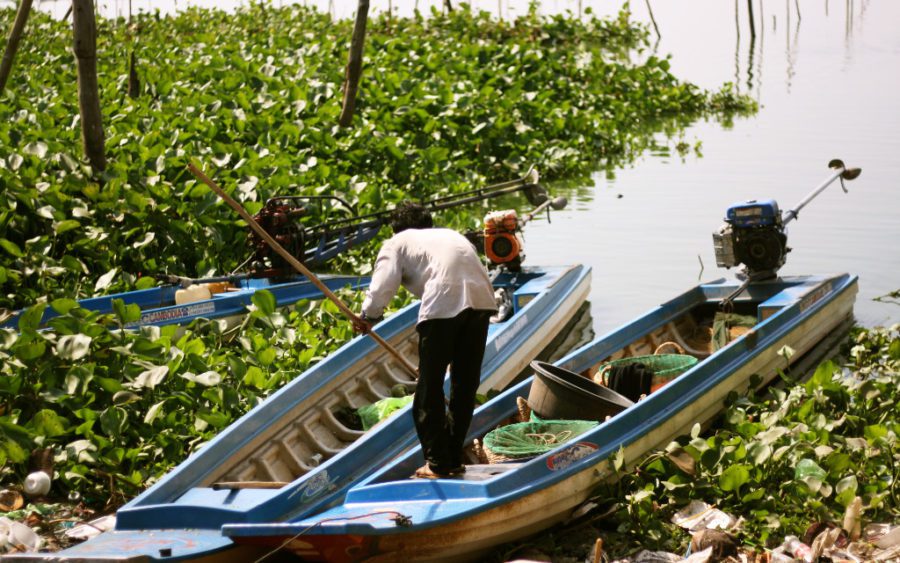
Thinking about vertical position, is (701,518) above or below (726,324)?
below

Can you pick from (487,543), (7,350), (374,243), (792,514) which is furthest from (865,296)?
(7,350)

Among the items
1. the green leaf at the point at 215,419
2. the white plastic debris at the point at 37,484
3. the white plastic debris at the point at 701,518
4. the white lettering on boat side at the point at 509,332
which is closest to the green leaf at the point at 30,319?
the white plastic debris at the point at 37,484

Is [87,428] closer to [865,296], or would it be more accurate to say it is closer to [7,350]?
[7,350]

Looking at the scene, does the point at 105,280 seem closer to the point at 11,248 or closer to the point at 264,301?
the point at 11,248

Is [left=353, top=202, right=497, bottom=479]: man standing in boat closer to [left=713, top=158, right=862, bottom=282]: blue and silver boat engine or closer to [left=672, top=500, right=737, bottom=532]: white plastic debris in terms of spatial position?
[left=672, top=500, right=737, bottom=532]: white plastic debris

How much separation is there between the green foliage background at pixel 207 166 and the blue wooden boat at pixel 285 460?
1.77ft

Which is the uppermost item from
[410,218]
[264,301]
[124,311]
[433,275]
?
[410,218]

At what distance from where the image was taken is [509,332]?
9539 millimetres

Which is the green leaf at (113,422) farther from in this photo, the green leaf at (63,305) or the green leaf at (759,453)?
the green leaf at (759,453)

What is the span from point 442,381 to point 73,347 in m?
2.85

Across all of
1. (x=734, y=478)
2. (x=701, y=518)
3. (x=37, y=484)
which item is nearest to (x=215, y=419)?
(x=37, y=484)

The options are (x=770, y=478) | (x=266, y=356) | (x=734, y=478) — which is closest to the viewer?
(x=734, y=478)

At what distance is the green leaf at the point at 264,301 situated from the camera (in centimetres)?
909

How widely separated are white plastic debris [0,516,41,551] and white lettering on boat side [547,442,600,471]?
2693 mm
